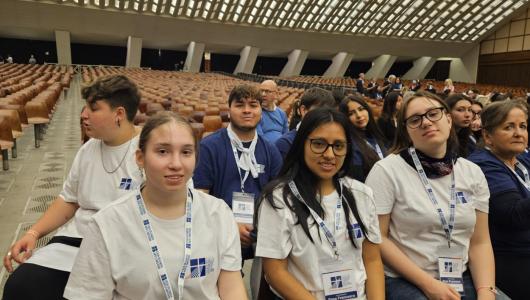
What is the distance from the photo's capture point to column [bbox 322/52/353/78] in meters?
A: 33.1

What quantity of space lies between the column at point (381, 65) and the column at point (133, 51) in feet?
65.7

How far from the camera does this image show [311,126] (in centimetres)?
167

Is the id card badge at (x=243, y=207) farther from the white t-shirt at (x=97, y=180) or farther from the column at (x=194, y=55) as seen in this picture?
the column at (x=194, y=55)

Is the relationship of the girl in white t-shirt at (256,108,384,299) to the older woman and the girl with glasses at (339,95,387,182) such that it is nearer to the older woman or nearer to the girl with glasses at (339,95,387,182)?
the older woman

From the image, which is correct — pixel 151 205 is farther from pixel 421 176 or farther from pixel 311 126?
pixel 421 176

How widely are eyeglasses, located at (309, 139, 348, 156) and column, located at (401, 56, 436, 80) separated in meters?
38.3

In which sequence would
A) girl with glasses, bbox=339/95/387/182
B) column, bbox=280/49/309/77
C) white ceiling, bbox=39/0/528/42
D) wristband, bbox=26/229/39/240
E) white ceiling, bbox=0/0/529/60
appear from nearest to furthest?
wristband, bbox=26/229/39/240 < girl with glasses, bbox=339/95/387/182 < white ceiling, bbox=0/0/529/60 < white ceiling, bbox=39/0/528/42 < column, bbox=280/49/309/77

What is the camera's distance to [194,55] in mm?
29062

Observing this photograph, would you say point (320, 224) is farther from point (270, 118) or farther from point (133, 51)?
point (133, 51)

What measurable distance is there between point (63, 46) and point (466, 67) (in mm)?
31758

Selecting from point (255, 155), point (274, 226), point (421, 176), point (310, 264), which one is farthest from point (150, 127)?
point (421, 176)

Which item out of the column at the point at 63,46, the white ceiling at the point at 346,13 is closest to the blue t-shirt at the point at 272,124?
the white ceiling at the point at 346,13

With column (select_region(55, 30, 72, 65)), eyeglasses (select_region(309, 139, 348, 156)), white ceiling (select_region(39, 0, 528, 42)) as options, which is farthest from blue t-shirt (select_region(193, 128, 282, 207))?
column (select_region(55, 30, 72, 65))

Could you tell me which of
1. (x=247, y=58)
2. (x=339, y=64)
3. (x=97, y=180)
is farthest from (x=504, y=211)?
(x=339, y=64)
